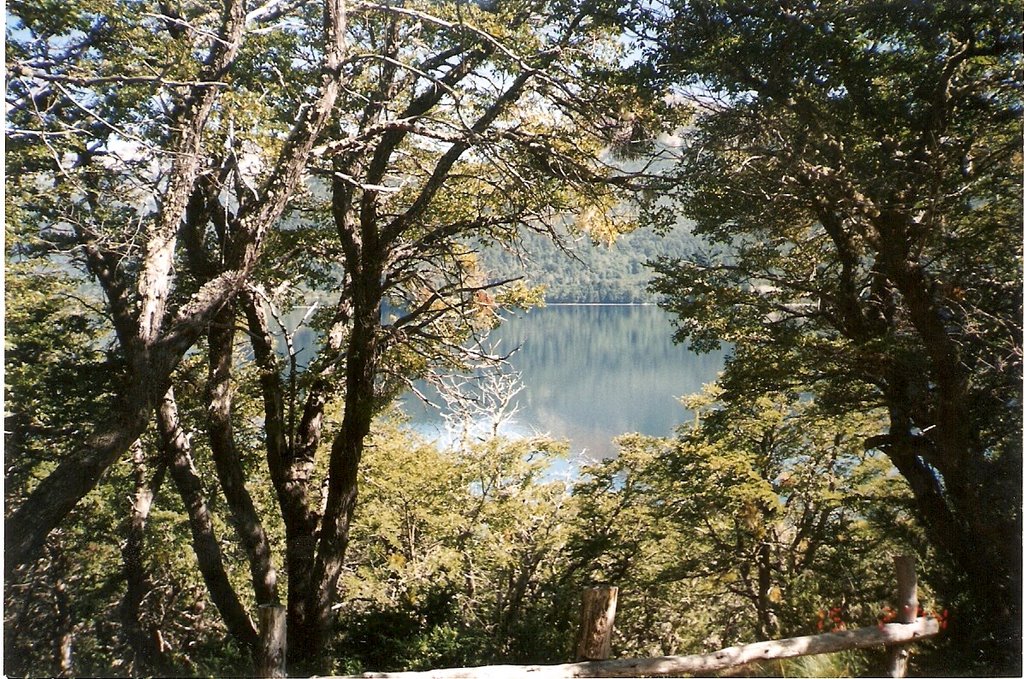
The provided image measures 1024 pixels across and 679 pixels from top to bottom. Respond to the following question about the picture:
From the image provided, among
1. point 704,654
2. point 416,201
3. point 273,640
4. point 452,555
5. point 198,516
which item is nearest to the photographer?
point 273,640

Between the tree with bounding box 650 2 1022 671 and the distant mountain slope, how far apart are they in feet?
0.57

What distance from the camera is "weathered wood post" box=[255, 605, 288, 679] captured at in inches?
97.8

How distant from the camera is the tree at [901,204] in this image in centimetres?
276

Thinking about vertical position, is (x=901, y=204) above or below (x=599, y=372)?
above

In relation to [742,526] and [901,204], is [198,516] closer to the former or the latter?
[742,526]

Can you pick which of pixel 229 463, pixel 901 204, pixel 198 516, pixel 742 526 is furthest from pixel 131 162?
pixel 901 204

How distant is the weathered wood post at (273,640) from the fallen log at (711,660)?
28cm

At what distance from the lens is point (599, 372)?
2984 mm

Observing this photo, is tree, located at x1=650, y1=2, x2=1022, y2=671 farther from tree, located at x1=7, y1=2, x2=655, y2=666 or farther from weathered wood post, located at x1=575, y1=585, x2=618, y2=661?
weathered wood post, located at x1=575, y1=585, x2=618, y2=661

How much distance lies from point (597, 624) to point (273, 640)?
1.18 metres

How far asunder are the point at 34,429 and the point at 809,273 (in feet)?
10.1

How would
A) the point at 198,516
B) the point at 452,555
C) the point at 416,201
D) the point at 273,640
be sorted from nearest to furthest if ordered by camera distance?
1. the point at 273,640
2. the point at 198,516
3. the point at 452,555
4. the point at 416,201

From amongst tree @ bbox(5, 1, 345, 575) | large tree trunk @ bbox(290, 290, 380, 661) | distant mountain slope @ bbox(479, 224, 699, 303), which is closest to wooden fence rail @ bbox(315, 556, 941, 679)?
large tree trunk @ bbox(290, 290, 380, 661)

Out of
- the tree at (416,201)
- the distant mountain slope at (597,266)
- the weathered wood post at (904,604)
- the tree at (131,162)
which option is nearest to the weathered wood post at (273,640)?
the tree at (416,201)
